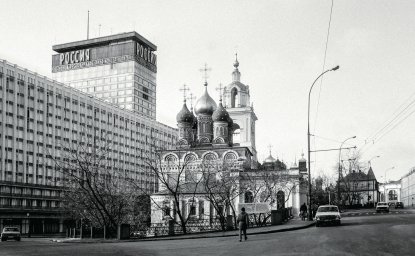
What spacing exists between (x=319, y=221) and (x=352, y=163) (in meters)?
59.0

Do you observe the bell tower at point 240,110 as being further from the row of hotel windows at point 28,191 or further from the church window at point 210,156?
the row of hotel windows at point 28,191

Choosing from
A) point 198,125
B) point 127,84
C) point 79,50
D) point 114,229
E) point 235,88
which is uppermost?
point 79,50

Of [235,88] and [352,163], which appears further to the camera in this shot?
[235,88]

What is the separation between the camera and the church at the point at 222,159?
7606 cm

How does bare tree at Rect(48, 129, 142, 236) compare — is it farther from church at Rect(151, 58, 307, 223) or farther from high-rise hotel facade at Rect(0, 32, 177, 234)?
church at Rect(151, 58, 307, 223)

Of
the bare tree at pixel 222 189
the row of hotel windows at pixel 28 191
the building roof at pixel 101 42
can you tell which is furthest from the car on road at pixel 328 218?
the building roof at pixel 101 42

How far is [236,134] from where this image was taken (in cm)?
9875

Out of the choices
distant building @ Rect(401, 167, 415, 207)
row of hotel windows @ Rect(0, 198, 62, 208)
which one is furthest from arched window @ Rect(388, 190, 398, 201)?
row of hotel windows @ Rect(0, 198, 62, 208)

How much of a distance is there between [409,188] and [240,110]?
64.1 metres

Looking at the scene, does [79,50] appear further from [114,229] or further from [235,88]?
[114,229]

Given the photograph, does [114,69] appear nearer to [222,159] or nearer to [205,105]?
[205,105]

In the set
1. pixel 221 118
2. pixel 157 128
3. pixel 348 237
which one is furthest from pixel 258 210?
pixel 157 128

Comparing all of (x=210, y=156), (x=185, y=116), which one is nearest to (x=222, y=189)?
(x=210, y=156)

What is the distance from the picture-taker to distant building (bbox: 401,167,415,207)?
422 ft
